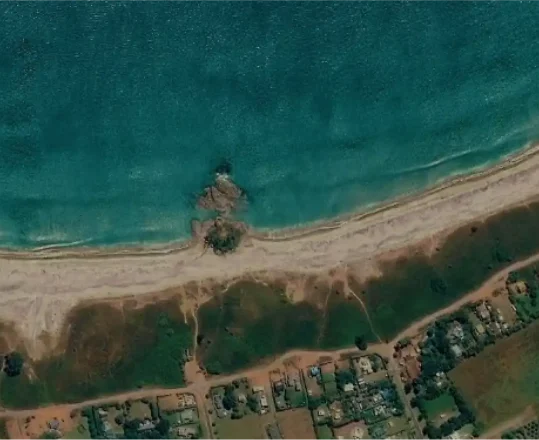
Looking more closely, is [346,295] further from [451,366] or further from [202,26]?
[202,26]

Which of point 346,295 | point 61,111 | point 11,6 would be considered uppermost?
point 11,6

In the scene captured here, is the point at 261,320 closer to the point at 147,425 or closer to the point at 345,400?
the point at 345,400

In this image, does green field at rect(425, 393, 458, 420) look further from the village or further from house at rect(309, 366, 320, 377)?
house at rect(309, 366, 320, 377)

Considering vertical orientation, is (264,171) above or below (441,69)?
below

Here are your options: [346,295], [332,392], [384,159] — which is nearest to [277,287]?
[346,295]

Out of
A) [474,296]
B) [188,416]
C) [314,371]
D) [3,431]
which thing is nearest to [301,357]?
[314,371]

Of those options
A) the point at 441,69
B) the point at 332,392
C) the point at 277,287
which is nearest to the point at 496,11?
the point at 441,69
